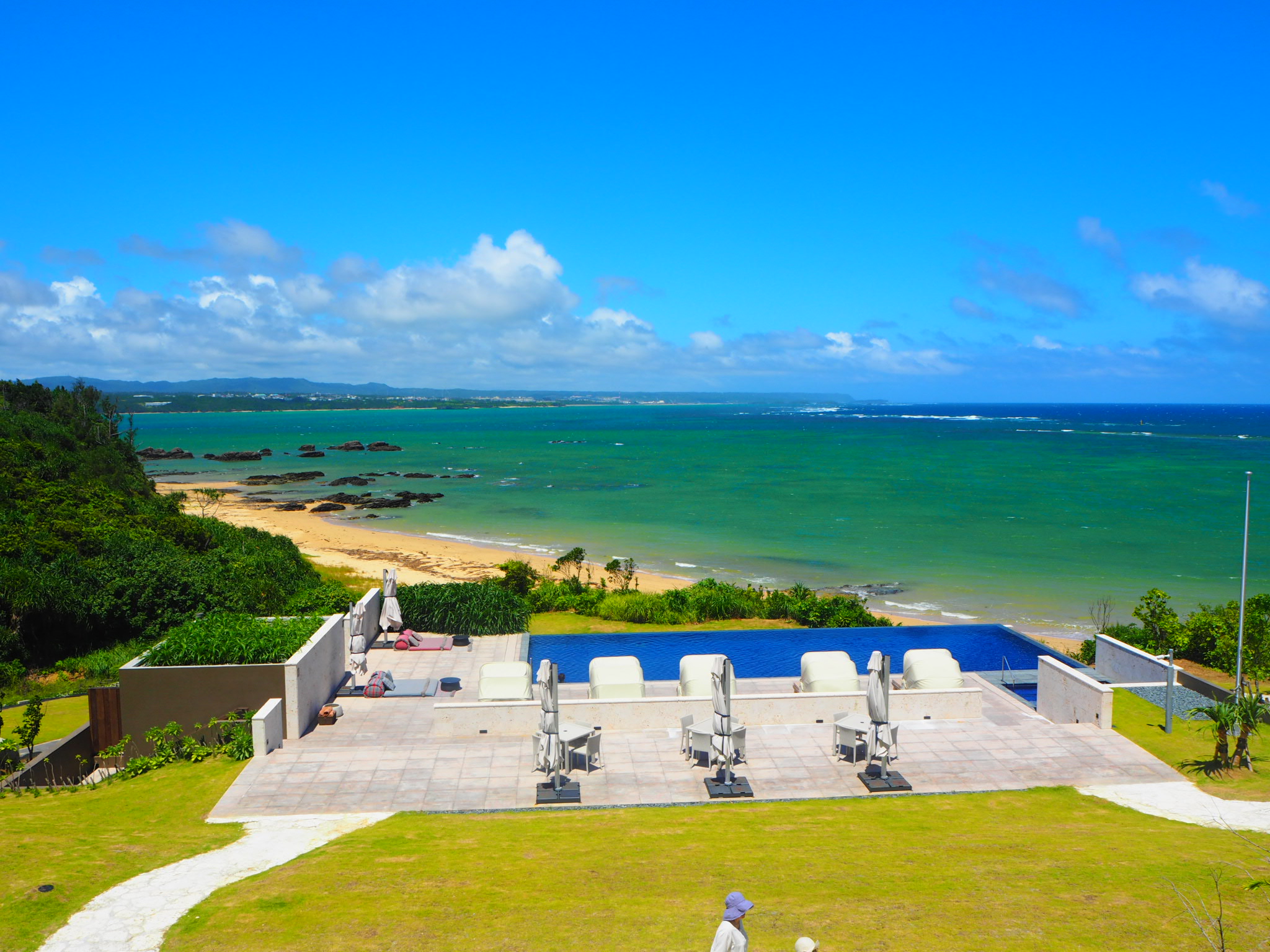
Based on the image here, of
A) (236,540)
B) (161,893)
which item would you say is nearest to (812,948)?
(161,893)

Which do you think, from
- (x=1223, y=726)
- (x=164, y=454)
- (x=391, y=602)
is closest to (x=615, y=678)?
(x=391, y=602)

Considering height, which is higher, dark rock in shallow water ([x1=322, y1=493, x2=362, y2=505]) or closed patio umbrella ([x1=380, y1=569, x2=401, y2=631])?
closed patio umbrella ([x1=380, y1=569, x2=401, y2=631])

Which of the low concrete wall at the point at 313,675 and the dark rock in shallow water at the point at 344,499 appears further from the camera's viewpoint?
the dark rock in shallow water at the point at 344,499

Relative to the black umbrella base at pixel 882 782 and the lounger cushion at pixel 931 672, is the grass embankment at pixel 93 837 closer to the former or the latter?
the black umbrella base at pixel 882 782

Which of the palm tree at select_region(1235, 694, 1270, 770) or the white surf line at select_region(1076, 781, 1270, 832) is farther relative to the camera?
the palm tree at select_region(1235, 694, 1270, 770)

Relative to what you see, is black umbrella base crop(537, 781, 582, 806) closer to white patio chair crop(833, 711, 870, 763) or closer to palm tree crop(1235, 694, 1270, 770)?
white patio chair crop(833, 711, 870, 763)

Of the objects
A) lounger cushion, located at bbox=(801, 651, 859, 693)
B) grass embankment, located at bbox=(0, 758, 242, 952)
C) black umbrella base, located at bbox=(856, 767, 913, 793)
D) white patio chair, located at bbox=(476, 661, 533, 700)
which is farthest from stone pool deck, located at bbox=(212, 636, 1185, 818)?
lounger cushion, located at bbox=(801, 651, 859, 693)

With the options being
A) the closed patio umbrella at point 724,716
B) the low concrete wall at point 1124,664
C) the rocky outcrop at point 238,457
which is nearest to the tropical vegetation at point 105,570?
the closed patio umbrella at point 724,716

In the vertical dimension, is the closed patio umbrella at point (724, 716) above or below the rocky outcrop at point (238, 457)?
above
